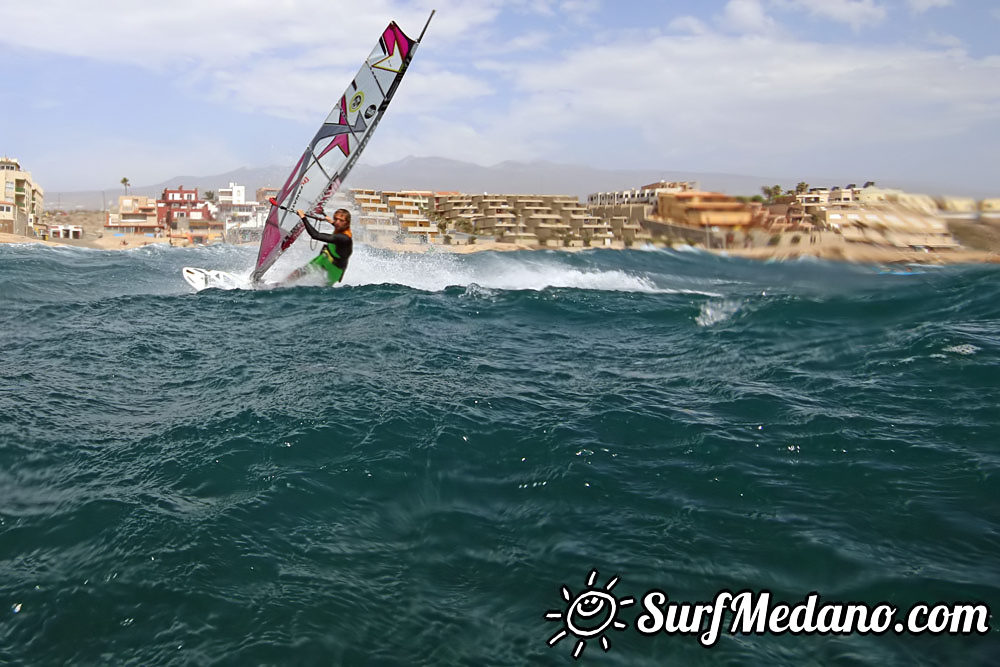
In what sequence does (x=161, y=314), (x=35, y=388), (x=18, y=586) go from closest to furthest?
(x=18, y=586)
(x=35, y=388)
(x=161, y=314)

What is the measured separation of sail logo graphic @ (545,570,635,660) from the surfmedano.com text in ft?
0.47

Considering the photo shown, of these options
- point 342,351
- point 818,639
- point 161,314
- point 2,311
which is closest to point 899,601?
point 818,639

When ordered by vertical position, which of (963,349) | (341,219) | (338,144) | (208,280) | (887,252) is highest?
(338,144)

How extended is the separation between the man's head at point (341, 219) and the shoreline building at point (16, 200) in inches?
2898

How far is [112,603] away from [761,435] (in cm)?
523

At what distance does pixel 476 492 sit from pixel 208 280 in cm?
1471

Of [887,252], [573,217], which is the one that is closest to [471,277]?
[887,252]

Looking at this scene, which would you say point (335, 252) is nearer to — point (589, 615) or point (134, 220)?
point (589, 615)

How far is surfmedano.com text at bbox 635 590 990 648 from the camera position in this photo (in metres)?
3.16

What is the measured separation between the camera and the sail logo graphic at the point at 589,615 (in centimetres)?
→ 308

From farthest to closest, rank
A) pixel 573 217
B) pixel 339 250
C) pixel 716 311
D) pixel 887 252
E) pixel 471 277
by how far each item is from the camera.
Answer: pixel 573 217
pixel 471 277
pixel 339 250
pixel 716 311
pixel 887 252

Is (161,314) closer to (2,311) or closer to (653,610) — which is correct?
(2,311)

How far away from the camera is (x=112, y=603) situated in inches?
124

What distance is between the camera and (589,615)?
3248 mm
